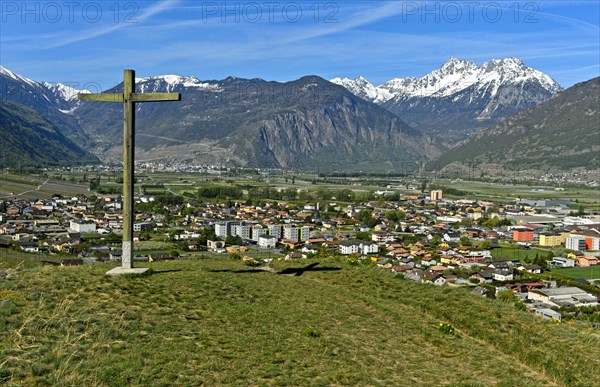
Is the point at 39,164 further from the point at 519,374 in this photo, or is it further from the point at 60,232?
the point at 519,374

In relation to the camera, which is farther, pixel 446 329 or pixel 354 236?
pixel 354 236

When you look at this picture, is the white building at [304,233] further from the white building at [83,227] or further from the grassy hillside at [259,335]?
the grassy hillside at [259,335]

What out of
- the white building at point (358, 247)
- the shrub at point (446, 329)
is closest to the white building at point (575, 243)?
the white building at point (358, 247)

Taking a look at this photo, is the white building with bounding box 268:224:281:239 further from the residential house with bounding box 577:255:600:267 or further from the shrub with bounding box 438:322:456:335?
the shrub with bounding box 438:322:456:335

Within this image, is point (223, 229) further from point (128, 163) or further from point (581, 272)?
point (128, 163)

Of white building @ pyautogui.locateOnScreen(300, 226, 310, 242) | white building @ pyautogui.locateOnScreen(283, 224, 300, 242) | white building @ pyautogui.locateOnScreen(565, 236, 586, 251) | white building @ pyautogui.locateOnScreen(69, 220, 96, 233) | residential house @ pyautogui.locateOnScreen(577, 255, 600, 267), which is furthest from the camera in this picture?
white building @ pyautogui.locateOnScreen(283, 224, 300, 242)

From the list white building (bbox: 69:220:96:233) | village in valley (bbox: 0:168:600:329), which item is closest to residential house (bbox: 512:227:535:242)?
village in valley (bbox: 0:168:600:329)

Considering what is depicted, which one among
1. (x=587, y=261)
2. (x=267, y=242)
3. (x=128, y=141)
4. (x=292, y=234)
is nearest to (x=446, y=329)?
(x=128, y=141)
